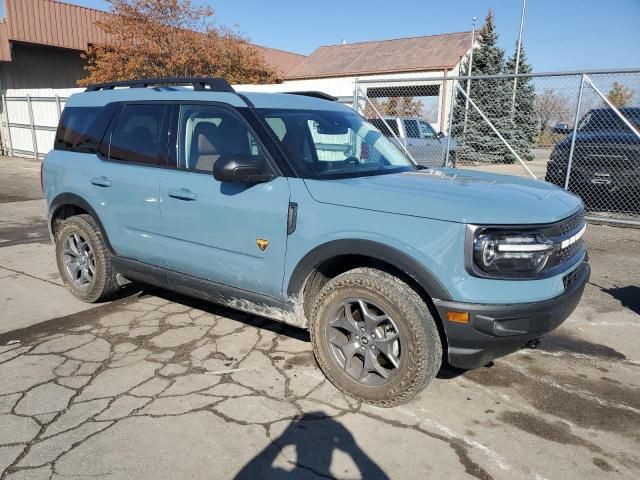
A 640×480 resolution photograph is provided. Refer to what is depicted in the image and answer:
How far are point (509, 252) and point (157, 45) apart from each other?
1747 centimetres

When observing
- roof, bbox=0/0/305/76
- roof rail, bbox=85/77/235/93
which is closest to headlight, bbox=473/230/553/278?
roof rail, bbox=85/77/235/93

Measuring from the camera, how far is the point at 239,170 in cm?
314

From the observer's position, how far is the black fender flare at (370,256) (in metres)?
2.71

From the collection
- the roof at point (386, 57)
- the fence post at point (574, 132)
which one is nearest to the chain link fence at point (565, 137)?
the fence post at point (574, 132)

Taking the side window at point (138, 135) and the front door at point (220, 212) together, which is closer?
the front door at point (220, 212)

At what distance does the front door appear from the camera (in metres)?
3.25

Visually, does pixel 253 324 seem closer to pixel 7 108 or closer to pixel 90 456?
pixel 90 456

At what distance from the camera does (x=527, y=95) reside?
17828mm

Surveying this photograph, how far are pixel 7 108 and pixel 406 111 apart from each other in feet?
50.3

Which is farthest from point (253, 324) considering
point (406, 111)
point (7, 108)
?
point (7, 108)

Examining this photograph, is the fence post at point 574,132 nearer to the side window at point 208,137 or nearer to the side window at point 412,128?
the side window at point 412,128

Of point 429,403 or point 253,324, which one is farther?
point 253,324

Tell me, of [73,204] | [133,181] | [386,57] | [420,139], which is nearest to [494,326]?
[133,181]

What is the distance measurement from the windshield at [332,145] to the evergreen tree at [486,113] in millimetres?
10382
